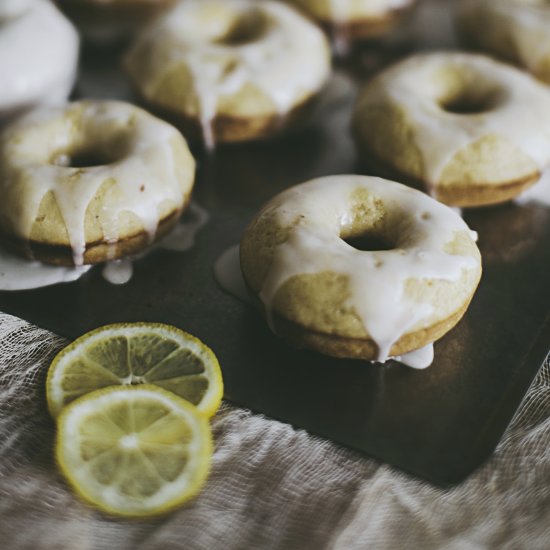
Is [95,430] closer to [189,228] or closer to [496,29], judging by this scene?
[189,228]

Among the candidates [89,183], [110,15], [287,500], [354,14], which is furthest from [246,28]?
[287,500]

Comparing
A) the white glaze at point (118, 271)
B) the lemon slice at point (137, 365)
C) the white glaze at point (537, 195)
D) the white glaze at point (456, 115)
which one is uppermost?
the white glaze at point (456, 115)

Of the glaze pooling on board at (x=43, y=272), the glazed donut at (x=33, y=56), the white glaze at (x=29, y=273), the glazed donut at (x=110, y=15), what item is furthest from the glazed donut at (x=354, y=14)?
the white glaze at (x=29, y=273)

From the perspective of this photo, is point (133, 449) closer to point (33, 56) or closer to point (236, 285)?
point (236, 285)

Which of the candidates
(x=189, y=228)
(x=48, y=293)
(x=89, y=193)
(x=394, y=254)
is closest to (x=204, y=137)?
(x=189, y=228)

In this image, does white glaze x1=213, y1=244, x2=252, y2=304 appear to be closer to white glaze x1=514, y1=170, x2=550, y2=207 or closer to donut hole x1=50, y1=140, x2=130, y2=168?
→ donut hole x1=50, y1=140, x2=130, y2=168

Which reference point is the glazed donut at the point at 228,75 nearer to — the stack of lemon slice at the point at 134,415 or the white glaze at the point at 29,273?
the white glaze at the point at 29,273
